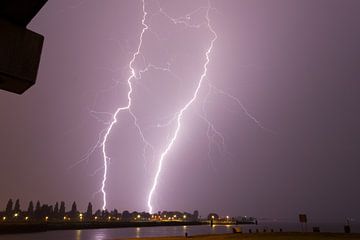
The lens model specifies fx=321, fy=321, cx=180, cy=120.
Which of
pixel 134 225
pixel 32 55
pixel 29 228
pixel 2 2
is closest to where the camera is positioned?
pixel 2 2

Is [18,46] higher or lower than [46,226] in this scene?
higher

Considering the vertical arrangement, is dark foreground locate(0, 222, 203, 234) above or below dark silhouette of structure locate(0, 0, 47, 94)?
below

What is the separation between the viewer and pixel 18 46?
7.02ft

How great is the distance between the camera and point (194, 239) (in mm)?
27609

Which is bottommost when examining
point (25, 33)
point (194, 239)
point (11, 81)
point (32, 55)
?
point (194, 239)

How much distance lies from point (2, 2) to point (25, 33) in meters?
0.23

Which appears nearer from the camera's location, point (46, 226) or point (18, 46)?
point (18, 46)

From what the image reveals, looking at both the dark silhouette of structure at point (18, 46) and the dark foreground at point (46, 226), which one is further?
the dark foreground at point (46, 226)

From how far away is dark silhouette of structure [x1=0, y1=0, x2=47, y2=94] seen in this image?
204cm

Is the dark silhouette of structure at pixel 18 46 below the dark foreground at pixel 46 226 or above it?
above

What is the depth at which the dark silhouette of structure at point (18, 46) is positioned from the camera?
2045 millimetres

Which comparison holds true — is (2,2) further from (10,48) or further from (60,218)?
(60,218)

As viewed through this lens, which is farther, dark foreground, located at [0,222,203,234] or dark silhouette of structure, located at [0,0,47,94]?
dark foreground, located at [0,222,203,234]

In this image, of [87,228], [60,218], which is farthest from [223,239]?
[60,218]
